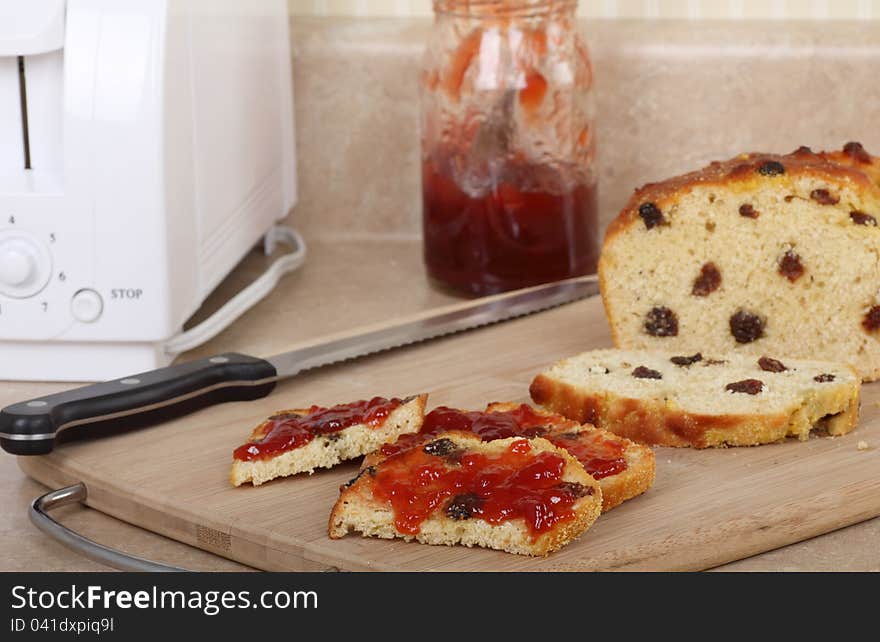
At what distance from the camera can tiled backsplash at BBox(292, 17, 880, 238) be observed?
231 cm

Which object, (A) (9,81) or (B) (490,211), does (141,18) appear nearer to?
(A) (9,81)

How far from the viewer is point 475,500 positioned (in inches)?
49.3

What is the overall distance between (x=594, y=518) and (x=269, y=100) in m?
1.18

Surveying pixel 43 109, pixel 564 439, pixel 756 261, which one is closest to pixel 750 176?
pixel 756 261

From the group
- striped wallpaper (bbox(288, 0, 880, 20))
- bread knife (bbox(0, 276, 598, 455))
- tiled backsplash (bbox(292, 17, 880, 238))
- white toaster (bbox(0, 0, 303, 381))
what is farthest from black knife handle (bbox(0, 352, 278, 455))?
striped wallpaper (bbox(288, 0, 880, 20))

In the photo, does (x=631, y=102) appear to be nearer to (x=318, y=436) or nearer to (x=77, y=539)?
(x=318, y=436)

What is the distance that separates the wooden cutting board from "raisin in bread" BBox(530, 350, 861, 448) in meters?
0.02

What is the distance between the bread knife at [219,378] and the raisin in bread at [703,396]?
269mm

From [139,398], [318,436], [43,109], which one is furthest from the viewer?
[43,109]

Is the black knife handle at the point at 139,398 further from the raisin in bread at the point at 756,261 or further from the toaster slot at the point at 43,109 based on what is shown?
the raisin in bread at the point at 756,261

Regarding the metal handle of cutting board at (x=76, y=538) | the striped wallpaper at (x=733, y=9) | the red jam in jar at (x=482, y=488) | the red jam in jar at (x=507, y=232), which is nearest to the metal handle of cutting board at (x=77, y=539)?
the metal handle of cutting board at (x=76, y=538)

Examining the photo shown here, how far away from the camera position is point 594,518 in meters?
1.25

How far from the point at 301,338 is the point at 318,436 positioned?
0.57 meters
